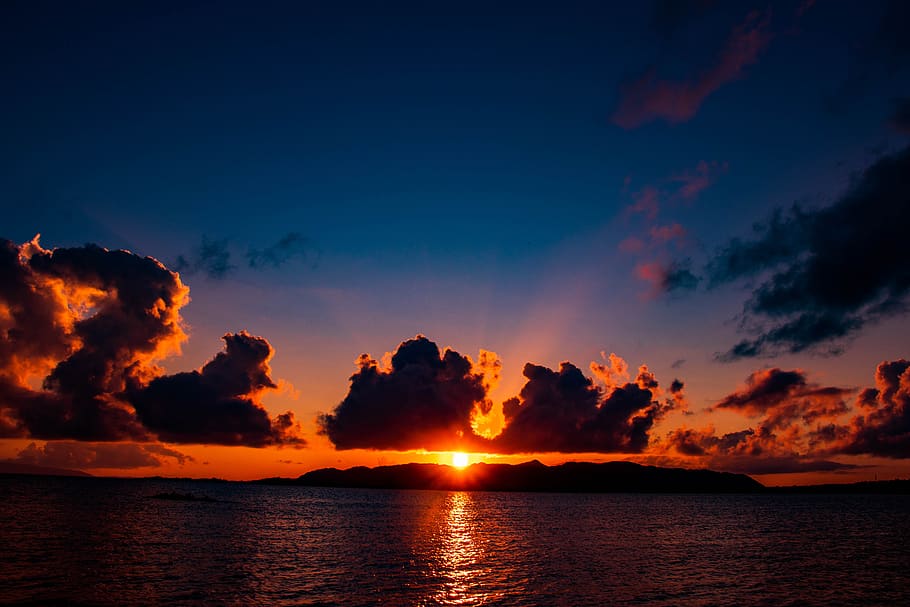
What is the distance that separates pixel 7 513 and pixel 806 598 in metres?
143

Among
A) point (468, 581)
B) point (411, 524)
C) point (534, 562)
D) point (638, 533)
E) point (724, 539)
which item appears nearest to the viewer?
point (468, 581)

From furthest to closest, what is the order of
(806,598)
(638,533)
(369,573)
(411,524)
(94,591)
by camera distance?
(411,524)
(638,533)
(369,573)
(806,598)
(94,591)

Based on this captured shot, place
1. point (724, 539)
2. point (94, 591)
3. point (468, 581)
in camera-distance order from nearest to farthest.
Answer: point (94, 591) → point (468, 581) → point (724, 539)

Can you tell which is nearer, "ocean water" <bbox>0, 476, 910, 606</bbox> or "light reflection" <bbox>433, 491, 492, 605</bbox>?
"ocean water" <bbox>0, 476, 910, 606</bbox>

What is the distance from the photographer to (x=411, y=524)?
463 feet

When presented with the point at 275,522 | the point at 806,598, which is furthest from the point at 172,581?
the point at 275,522

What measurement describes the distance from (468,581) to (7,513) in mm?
111739

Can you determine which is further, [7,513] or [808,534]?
[808,534]

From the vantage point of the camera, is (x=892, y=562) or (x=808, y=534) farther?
(x=808, y=534)

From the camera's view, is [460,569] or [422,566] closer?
[460,569]

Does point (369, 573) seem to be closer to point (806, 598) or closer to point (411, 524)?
point (806, 598)

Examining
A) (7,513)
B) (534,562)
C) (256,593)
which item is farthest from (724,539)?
(7,513)

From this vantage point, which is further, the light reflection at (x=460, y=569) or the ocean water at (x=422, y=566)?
the light reflection at (x=460, y=569)

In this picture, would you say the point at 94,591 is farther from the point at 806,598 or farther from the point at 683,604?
the point at 806,598
